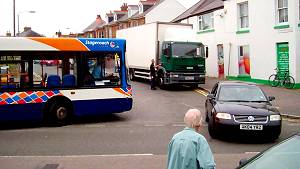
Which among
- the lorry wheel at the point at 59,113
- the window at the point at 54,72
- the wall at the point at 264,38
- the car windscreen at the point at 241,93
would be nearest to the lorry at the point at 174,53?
the wall at the point at 264,38

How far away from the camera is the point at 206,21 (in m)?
37.2

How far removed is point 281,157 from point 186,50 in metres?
22.0

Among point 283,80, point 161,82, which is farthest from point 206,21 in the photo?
point 283,80

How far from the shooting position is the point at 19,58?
14.0 meters

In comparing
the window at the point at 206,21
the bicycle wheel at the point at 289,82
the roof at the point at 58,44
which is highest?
the window at the point at 206,21

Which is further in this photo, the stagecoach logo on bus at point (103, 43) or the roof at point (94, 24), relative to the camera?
the roof at point (94, 24)

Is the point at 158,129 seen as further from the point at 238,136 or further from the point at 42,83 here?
the point at 42,83

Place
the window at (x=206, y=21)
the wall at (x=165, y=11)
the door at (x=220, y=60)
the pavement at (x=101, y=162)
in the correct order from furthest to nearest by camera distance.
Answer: the wall at (x=165, y=11), the window at (x=206, y=21), the door at (x=220, y=60), the pavement at (x=101, y=162)

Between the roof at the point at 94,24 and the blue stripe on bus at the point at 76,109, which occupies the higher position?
the roof at the point at 94,24

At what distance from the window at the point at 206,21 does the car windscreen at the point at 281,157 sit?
3188 centimetres

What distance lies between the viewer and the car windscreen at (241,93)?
1297 centimetres

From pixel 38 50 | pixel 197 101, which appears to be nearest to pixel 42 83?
pixel 38 50

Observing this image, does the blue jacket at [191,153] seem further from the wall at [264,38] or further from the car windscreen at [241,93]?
the wall at [264,38]

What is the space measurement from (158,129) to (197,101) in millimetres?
8102
